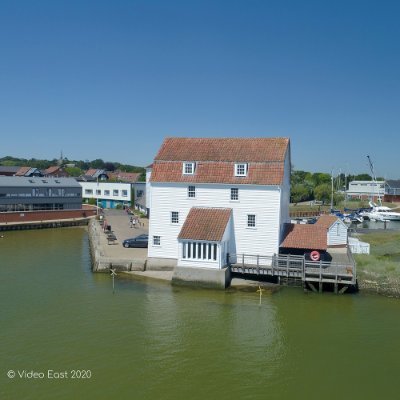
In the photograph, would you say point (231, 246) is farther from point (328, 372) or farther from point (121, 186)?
point (121, 186)

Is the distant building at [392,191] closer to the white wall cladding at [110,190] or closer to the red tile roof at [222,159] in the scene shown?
the white wall cladding at [110,190]

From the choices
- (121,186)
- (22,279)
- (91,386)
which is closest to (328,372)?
(91,386)

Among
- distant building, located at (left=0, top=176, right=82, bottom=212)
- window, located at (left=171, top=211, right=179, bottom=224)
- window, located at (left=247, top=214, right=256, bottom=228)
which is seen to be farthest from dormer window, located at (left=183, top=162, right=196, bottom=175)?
distant building, located at (left=0, top=176, right=82, bottom=212)

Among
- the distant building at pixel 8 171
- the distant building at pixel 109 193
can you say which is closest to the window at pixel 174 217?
the distant building at pixel 109 193

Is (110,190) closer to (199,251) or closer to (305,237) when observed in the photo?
(199,251)

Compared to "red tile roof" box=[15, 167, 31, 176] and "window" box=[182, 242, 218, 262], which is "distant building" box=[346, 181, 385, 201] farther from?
"window" box=[182, 242, 218, 262]
